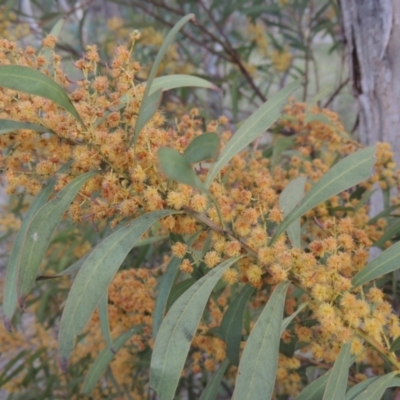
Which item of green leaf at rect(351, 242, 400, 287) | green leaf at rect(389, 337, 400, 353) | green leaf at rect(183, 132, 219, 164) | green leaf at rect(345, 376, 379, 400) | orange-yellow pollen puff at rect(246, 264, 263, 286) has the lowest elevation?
green leaf at rect(345, 376, 379, 400)

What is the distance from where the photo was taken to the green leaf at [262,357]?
780 millimetres

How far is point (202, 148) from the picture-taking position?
86 centimetres

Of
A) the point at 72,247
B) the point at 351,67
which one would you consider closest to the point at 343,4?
the point at 351,67

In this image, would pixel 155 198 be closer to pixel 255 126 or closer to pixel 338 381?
pixel 255 126

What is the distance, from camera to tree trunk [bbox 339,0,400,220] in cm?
152

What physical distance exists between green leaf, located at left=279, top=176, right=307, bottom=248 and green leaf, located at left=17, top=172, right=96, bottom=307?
439 mm

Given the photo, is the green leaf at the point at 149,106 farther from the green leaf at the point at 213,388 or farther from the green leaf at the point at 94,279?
the green leaf at the point at 213,388

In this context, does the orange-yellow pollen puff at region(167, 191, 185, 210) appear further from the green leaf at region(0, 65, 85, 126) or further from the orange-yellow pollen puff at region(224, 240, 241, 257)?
the green leaf at region(0, 65, 85, 126)

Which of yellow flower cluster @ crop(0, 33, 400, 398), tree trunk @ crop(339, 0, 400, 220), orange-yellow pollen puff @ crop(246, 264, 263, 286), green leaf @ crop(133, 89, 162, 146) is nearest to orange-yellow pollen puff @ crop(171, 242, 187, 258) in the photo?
yellow flower cluster @ crop(0, 33, 400, 398)

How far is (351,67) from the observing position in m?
1.66

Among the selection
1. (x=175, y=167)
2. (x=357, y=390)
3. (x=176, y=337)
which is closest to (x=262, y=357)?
(x=176, y=337)

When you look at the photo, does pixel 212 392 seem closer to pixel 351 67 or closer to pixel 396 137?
pixel 396 137

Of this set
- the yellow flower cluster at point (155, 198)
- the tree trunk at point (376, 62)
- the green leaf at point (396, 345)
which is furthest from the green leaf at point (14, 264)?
the tree trunk at point (376, 62)

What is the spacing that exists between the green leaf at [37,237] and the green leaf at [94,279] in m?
A: 0.07
